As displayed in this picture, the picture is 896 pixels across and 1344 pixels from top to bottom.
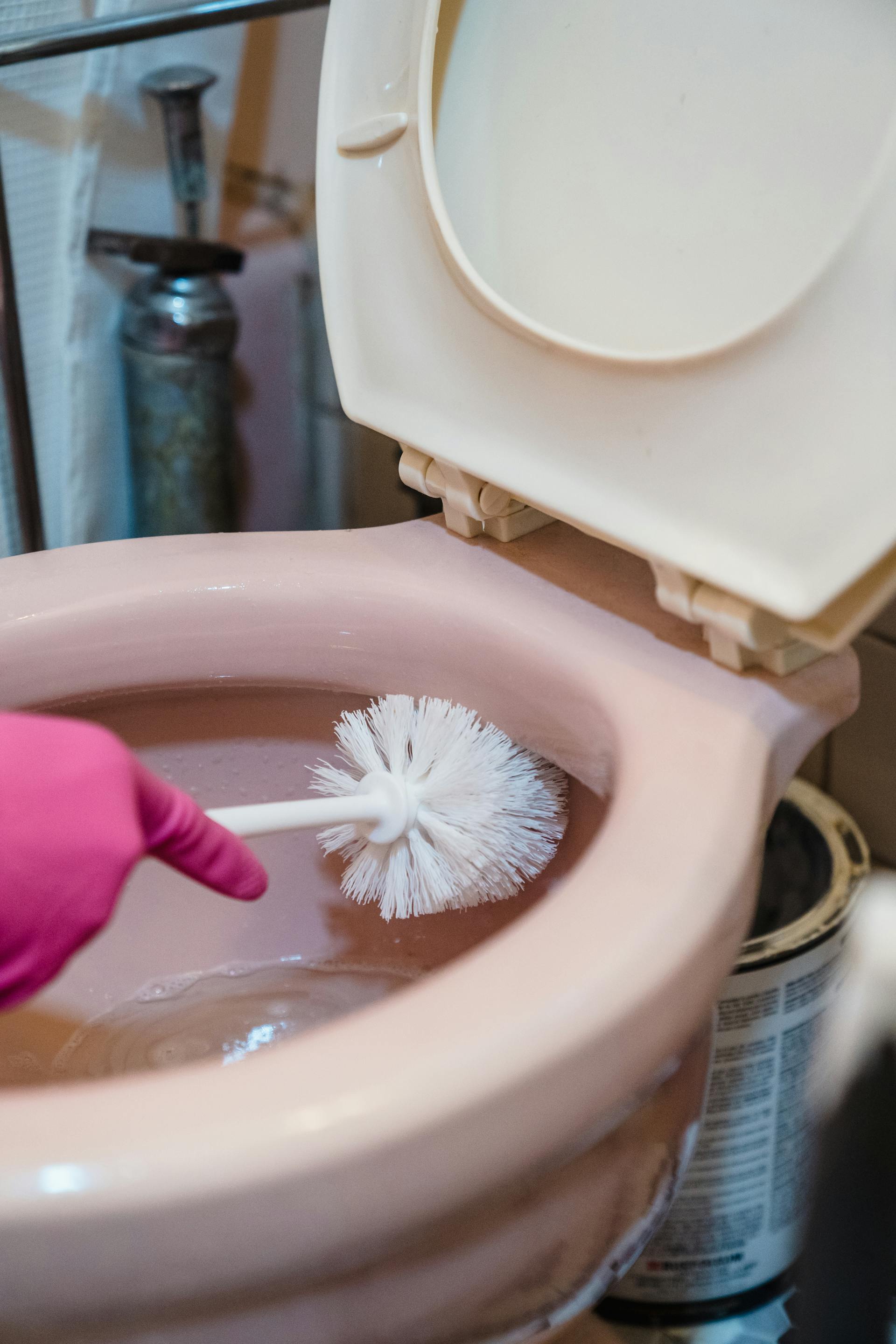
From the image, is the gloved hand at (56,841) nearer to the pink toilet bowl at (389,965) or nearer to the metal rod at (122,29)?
the pink toilet bowl at (389,965)

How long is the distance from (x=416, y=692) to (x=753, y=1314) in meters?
0.40

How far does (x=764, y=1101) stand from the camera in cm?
57

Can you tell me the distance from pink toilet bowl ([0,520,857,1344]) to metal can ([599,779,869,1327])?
0.13 meters

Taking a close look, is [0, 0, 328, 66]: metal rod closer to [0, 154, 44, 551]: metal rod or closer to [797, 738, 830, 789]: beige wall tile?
[0, 154, 44, 551]: metal rod

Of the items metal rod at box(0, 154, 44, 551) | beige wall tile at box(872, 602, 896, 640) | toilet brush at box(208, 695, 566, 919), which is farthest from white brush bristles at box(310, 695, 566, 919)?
metal rod at box(0, 154, 44, 551)

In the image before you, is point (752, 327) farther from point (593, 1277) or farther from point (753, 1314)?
point (753, 1314)

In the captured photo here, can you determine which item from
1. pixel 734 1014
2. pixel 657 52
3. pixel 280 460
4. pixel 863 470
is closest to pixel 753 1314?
pixel 734 1014

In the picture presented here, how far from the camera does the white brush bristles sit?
46 centimetres

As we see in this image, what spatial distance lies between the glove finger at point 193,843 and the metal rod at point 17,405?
46 centimetres

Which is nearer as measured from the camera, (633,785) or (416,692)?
(633,785)

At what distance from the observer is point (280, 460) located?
3.52 ft

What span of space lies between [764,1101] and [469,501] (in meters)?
0.32

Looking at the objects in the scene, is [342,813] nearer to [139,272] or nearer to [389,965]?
[389,965]

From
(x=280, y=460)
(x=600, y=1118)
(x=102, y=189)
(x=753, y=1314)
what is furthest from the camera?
(x=280, y=460)
